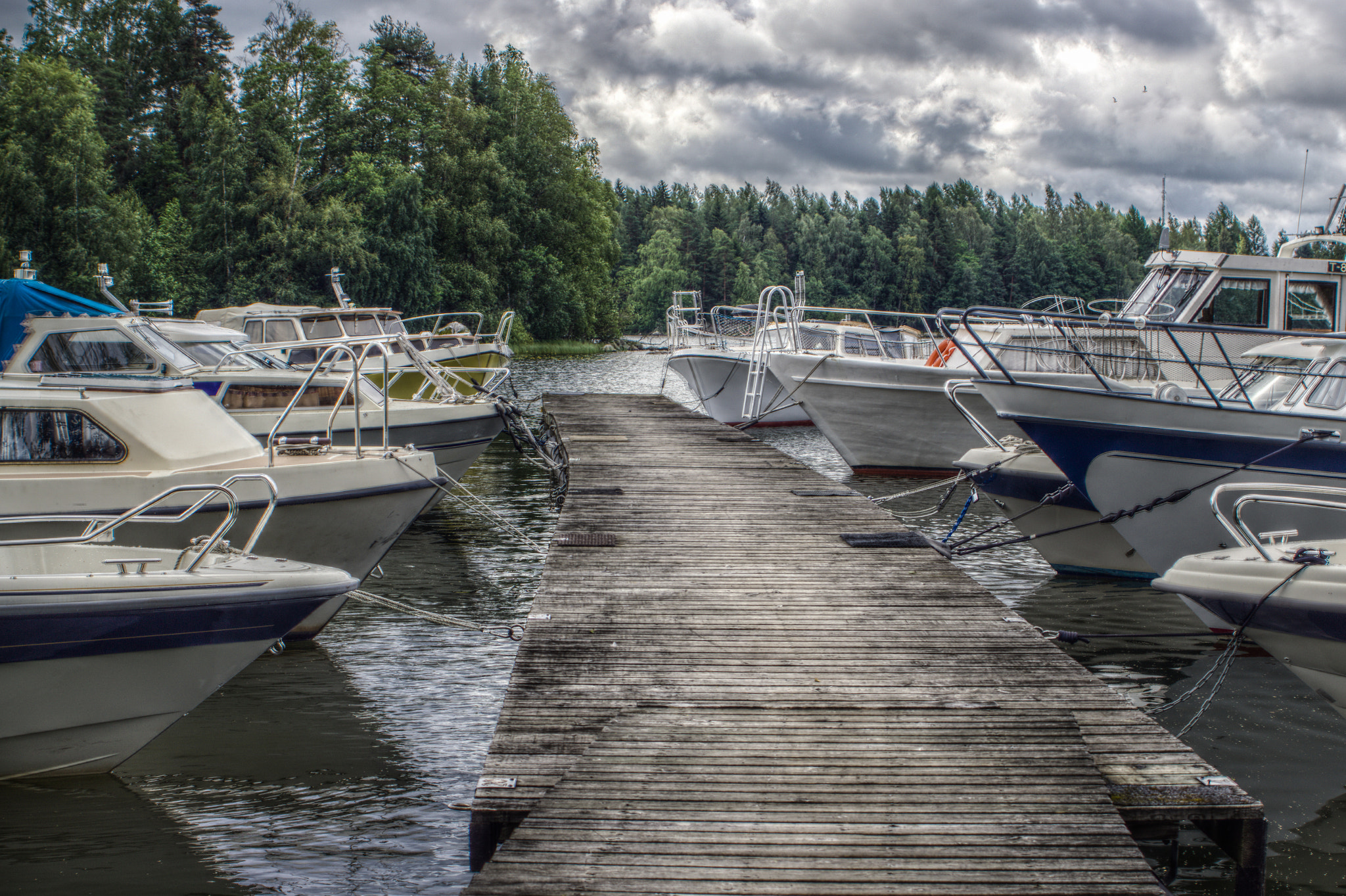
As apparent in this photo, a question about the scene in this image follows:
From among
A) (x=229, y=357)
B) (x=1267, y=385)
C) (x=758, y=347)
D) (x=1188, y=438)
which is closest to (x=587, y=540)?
(x=1188, y=438)

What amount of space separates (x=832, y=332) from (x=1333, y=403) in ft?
41.9

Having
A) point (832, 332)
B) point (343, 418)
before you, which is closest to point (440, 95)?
point (832, 332)

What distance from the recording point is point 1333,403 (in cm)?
867

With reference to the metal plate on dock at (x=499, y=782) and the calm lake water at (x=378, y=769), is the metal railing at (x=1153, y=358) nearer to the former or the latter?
the calm lake water at (x=378, y=769)

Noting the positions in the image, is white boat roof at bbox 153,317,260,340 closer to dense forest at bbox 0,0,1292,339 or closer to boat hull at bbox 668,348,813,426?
boat hull at bbox 668,348,813,426

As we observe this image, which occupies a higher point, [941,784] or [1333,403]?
[1333,403]

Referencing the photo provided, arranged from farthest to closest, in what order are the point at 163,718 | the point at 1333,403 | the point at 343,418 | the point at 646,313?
the point at 646,313, the point at 343,418, the point at 1333,403, the point at 163,718

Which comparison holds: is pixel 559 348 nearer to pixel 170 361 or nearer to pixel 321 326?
pixel 321 326

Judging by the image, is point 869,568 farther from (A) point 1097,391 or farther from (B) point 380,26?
(B) point 380,26

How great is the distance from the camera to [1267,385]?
9.44 meters

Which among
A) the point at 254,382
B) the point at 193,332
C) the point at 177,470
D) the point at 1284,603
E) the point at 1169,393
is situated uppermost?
the point at 193,332

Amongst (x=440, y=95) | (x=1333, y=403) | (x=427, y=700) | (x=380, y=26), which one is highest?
(x=380, y=26)

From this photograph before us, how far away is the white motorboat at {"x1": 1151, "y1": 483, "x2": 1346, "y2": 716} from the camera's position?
17.9 ft

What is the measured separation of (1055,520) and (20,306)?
35.0ft
